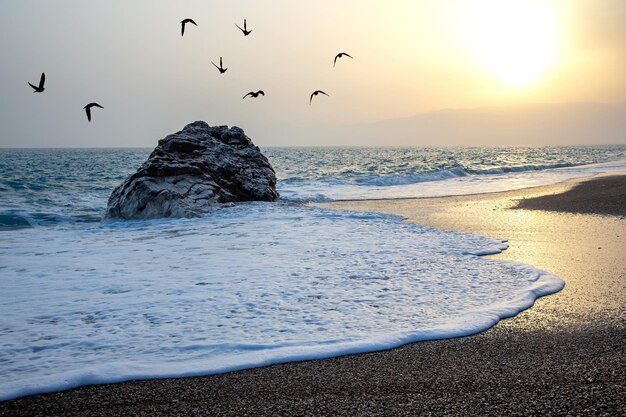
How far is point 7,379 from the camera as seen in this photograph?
12.4 feet

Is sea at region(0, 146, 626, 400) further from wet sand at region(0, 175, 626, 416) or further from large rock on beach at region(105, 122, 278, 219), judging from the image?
large rock on beach at region(105, 122, 278, 219)

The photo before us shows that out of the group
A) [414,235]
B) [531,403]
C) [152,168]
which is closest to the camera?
[531,403]

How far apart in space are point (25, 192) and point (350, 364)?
21836 mm

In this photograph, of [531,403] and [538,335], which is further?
[538,335]

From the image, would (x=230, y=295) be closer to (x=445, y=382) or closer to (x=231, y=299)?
(x=231, y=299)

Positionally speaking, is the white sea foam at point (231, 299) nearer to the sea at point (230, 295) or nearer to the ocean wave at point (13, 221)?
the sea at point (230, 295)

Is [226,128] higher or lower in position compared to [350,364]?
higher

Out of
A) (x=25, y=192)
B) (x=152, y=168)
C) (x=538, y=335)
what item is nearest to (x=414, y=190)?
(x=152, y=168)

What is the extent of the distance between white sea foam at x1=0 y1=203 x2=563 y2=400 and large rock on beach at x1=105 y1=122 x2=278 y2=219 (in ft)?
12.9

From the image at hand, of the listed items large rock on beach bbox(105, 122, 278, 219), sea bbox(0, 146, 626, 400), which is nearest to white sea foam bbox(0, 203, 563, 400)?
sea bbox(0, 146, 626, 400)

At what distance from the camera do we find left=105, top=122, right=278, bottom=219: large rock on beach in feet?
46.5

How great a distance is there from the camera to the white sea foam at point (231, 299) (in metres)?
4.20

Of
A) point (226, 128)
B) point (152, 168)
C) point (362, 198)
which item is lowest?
point (362, 198)

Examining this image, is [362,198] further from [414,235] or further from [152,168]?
[414,235]
